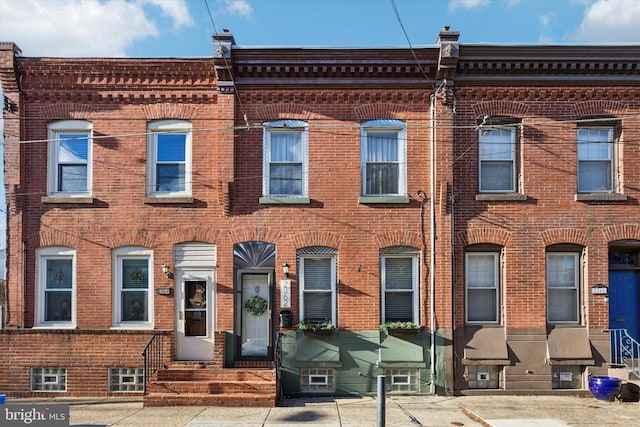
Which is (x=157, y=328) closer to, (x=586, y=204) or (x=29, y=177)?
(x=29, y=177)

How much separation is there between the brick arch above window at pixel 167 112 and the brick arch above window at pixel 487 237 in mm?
6736

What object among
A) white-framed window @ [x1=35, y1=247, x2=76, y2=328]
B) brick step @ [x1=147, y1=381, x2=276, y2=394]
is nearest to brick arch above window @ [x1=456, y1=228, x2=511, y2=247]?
brick step @ [x1=147, y1=381, x2=276, y2=394]

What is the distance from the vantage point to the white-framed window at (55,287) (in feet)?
37.9

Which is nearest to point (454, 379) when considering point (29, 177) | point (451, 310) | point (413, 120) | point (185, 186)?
point (451, 310)

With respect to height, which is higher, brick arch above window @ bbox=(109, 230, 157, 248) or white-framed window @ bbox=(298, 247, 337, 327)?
brick arch above window @ bbox=(109, 230, 157, 248)

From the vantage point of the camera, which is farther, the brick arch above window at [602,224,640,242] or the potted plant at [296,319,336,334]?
the brick arch above window at [602,224,640,242]

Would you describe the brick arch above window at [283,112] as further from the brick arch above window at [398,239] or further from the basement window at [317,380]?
the basement window at [317,380]

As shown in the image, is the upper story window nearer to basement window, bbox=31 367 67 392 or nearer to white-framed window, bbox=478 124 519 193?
white-framed window, bbox=478 124 519 193

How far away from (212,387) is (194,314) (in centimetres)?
190

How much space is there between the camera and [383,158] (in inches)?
462

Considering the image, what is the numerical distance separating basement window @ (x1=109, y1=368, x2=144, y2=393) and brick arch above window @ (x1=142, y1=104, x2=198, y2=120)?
5.70 metres

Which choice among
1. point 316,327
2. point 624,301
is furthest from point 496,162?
point 316,327

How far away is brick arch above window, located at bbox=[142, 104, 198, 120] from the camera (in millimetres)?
11648

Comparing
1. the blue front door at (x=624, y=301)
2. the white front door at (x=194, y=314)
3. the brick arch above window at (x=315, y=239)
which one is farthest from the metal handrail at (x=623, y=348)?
the white front door at (x=194, y=314)
